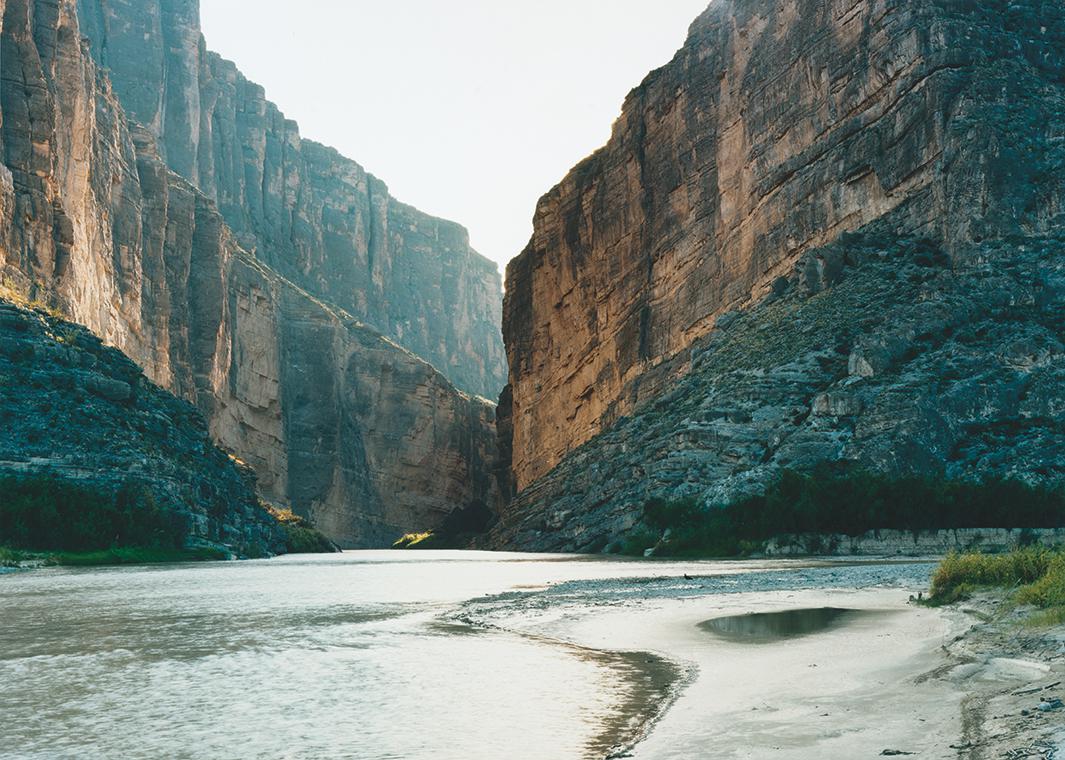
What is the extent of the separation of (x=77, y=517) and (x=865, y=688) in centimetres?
5899

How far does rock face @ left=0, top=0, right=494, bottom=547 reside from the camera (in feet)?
327

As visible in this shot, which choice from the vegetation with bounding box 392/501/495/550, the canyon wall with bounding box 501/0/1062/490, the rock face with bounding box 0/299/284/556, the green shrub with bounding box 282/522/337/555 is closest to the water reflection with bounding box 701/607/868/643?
the canyon wall with bounding box 501/0/1062/490

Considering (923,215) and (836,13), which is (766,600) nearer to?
(923,215)

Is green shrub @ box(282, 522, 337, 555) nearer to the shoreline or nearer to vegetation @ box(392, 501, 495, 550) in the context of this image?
vegetation @ box(392, 501, 495, 550)

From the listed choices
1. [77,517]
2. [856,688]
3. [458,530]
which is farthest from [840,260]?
[458,530]

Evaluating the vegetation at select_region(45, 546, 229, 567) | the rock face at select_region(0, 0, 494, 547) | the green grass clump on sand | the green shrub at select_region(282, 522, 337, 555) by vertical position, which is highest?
the rock face at select_region(0, 0, 494, 547)

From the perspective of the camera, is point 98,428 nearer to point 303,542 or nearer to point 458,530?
point 303,542

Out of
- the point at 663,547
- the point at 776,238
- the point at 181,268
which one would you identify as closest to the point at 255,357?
the point at 181,268

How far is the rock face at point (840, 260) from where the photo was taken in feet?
206

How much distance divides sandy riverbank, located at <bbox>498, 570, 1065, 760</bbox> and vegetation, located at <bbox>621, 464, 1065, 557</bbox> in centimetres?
3500

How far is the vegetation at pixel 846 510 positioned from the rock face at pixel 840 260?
6.64 feet

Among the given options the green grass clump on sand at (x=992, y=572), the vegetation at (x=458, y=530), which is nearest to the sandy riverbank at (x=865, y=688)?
the green grass clump on sand at (x=992, y=572)

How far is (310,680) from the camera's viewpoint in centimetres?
1650

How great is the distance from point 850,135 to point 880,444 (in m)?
30.6
